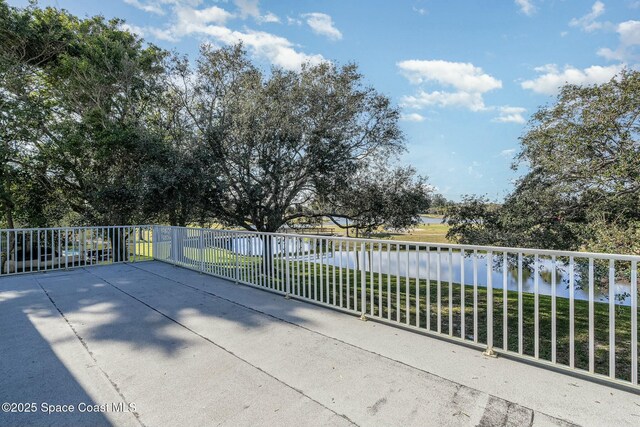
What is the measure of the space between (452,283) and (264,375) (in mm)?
2166

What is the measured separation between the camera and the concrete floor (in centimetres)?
184

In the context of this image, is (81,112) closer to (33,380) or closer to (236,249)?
(236,249)

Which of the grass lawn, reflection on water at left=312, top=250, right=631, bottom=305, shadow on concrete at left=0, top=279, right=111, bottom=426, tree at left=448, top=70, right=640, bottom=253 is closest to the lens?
shadow on concrete at left=0, top=279, right=111, bottom=426

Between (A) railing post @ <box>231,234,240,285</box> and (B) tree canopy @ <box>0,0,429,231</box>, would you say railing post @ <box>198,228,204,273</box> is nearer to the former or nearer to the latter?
(A) railing post @ <box>231,234,240,285</box>

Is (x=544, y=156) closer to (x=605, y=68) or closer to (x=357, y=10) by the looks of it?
(x=605, y=68)

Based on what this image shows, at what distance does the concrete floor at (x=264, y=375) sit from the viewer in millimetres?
1841

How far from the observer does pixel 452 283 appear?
3361mm

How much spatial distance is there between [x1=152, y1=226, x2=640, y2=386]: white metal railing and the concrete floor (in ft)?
1.07

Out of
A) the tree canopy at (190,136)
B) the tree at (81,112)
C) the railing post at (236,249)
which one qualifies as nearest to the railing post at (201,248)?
the railing post at (236,249)

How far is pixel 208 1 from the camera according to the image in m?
9.58

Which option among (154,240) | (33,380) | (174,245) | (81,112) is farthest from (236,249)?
(81,112)

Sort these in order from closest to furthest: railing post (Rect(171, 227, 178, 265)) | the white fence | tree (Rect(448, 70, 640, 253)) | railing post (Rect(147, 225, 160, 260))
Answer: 1. the white fence
2. tree (Rect(448, 70, 640, 253))
3. railing post (Rect(171, 227, 178, 265))
4. railing post (Rect(147, 225, 160, 260))

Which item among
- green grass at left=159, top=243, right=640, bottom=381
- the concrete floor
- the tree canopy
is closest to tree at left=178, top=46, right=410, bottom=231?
the tree canopy

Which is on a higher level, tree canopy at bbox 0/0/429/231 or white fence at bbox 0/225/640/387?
tree canopy at bbox 0/0/429/231
